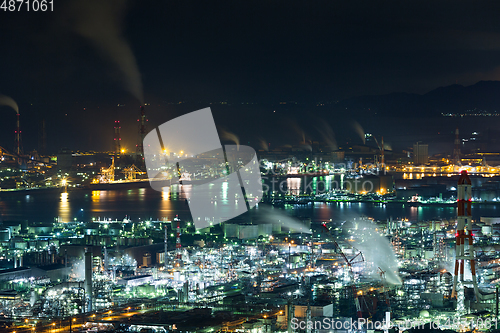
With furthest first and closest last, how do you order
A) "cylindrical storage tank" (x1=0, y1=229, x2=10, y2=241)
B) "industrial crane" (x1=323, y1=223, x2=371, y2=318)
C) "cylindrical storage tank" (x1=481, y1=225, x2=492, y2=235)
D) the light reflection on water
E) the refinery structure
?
the light reflection on water, "cylindrical storage tank" (x1=481, y1=225, x2=492, y2=235), "cylindrical storage tank" (x1=0, y1=229, x2=10, y2=241), "industrial crane" (x1=323, y1=223, x2=371, y2=318), the refinery structure

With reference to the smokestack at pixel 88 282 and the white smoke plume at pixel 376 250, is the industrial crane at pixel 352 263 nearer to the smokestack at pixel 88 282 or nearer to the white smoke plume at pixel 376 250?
the white smoke plume at pixel 376 250

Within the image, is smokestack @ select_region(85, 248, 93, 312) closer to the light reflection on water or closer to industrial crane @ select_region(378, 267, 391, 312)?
industrial crane @ select_region(378, 267, 391, 312)

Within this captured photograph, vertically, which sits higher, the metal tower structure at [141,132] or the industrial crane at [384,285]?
the metal tower structure at [141,132]

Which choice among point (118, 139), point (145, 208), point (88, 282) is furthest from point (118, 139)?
point (88, 282)

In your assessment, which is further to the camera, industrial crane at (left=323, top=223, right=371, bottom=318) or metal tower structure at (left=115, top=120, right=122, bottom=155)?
metal tower structure at (left=115, top=120, right=122, bottom=155)

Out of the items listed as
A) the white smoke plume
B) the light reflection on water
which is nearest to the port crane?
the light reflection on water

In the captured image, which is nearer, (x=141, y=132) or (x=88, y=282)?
(x=88, y=282)

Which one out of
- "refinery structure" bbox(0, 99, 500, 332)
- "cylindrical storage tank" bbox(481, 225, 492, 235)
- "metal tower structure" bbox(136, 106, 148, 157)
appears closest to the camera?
"refinery structure" bbox(0, 99, 500, 332)

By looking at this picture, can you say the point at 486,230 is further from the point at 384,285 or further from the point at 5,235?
the point at 5,235

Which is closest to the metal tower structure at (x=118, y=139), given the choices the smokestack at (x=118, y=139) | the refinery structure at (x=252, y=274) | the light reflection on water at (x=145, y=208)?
the smokestack at (x=118, y=139)

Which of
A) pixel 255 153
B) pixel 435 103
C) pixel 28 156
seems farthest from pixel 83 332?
pixel 435 103

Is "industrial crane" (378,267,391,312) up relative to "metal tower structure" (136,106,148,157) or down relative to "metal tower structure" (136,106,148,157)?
down
